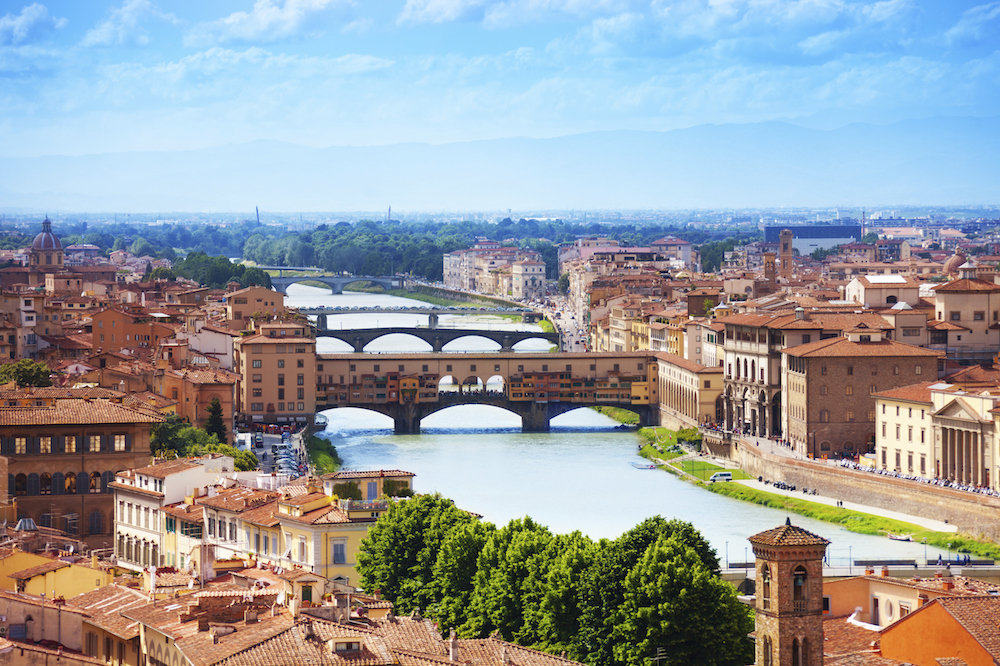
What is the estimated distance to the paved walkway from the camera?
104 feet

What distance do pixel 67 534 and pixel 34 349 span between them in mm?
22245

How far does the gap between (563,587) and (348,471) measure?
37.5 ft

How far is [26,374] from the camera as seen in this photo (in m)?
35.1

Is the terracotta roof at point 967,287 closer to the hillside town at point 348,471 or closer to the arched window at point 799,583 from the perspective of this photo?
the hillside town at point 348,471

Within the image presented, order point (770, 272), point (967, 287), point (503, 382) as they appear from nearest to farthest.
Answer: point (967, 287) < point (503, 382) < point (770, 272)

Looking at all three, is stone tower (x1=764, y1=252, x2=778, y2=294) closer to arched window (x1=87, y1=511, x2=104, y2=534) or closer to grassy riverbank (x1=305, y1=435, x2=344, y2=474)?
grassy riverbank (x1=305, y1=435, x2=344, y2=474)

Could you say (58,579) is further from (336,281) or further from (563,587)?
(336,281)

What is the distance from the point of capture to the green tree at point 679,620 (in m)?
16.0

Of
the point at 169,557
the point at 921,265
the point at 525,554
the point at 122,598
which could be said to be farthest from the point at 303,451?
the point at 921,265

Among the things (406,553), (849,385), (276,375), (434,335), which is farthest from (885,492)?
(434,335)

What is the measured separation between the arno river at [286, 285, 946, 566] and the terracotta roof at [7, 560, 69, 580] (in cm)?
1192

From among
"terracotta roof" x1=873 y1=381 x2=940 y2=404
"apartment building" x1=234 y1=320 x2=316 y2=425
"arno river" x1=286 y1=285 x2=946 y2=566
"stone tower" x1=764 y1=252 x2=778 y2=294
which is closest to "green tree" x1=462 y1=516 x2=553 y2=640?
"arno river" x1=286 y1=285 x2=946 y2=566

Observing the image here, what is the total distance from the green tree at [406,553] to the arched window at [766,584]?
4.87m

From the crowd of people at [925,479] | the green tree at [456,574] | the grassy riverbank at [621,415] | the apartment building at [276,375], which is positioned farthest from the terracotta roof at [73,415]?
the grassy riverbank at [621,415]
